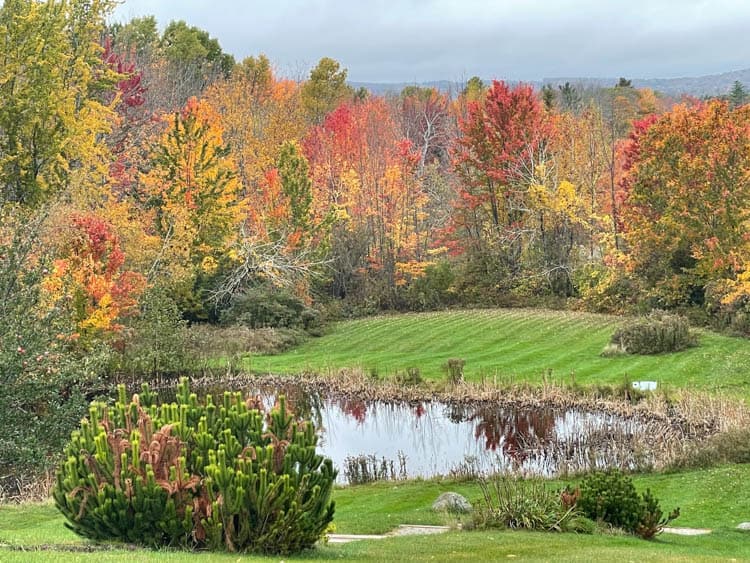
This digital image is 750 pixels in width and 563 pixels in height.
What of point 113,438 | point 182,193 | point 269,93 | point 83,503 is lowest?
point 83,503

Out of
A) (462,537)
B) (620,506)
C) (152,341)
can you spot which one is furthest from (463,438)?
(152,341)

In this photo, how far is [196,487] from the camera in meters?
8.66

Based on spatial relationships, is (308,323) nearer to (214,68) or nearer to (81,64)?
(81,64)

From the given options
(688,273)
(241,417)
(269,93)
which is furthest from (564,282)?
(241,417)

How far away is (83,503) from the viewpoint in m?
8.47

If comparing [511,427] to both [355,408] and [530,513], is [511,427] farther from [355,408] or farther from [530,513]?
[530,513]

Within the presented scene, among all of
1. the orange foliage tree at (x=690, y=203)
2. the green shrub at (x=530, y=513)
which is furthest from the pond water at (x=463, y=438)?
the orange foliage tree at (x=690, y=203)

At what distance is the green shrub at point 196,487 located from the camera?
838cm

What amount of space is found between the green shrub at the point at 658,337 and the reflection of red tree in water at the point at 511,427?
7.65m

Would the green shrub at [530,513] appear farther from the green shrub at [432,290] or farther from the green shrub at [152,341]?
the green shrub at [432,290]

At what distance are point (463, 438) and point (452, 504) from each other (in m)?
9.01

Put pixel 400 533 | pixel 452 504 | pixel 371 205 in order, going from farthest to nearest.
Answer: pixel 371 205
pixel 452 504
pixel 400 533

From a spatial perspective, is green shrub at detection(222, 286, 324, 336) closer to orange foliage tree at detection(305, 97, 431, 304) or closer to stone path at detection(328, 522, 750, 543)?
orange foliage tree at detection(305, 97, 431, 304)

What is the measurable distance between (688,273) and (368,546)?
30109 mm
